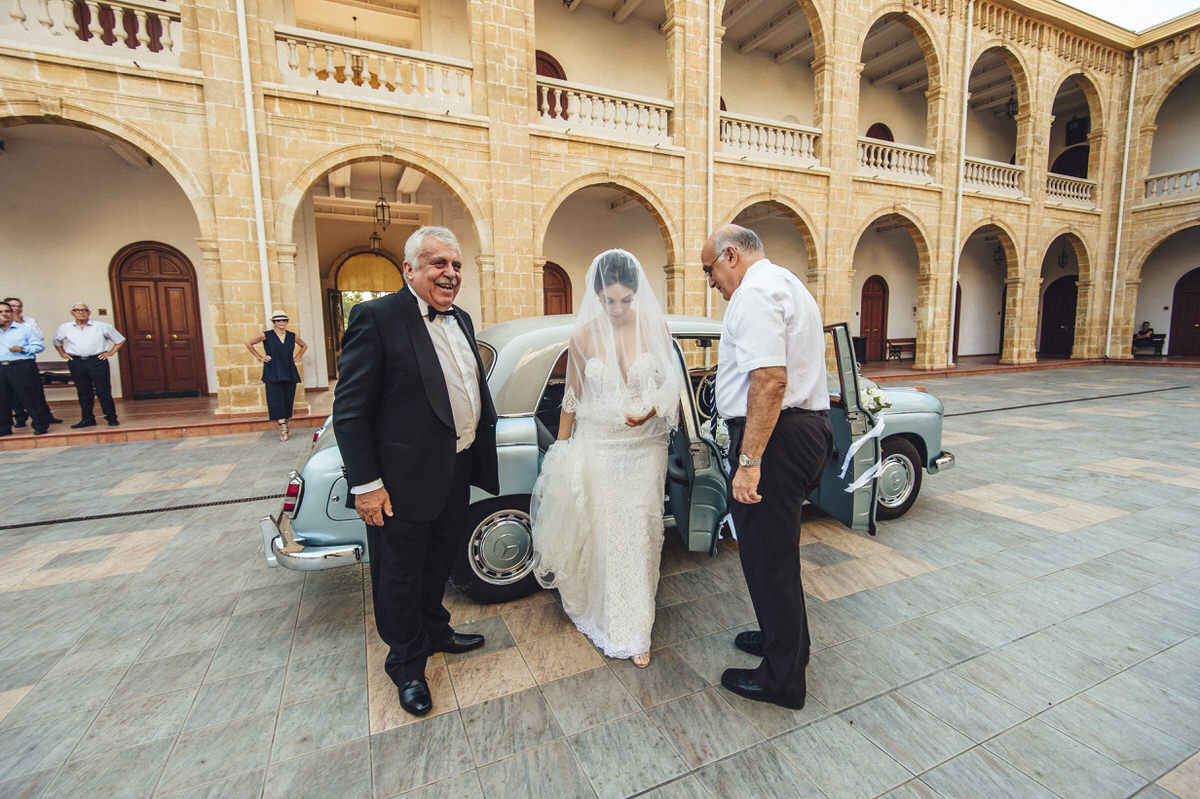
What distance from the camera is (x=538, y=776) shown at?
5.97ft

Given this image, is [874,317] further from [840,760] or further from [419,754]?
[419,754]

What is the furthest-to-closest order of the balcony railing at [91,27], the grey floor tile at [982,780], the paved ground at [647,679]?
the balcony railing at [91,27]
the paved ground at [647,679]
the grey floor tile at [982,780]

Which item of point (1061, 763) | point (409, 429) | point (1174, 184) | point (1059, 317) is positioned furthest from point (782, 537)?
point (1059, 317)

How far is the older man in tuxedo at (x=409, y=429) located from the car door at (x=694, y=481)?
1160 mm

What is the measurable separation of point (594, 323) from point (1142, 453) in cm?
722

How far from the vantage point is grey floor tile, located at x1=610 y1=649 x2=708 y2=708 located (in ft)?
7.27

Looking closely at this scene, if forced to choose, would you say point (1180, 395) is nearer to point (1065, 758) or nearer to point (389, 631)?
point (1065, 758)

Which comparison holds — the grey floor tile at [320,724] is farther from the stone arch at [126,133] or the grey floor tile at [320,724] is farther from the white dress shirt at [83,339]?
the white dress shirt at [83,339]

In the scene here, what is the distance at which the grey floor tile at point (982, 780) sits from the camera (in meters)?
1.71

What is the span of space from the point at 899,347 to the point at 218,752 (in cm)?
2072

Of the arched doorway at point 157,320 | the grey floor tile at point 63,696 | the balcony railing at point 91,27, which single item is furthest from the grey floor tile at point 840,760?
the arched doorway at point 157,320

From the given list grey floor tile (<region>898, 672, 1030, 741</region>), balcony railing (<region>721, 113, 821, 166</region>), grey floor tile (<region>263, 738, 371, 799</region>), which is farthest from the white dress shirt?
balcony railing (<region>721, 113, 821, 166</region>)

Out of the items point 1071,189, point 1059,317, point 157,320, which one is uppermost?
→ point 1071,189

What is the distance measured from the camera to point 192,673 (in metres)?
2.41
